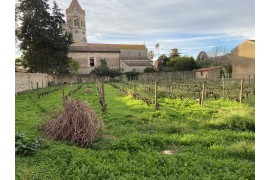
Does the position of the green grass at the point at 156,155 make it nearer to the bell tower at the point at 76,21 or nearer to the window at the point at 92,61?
the window at the point at 92,61

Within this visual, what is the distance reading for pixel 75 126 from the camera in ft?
15.7

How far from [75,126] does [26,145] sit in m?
1.07

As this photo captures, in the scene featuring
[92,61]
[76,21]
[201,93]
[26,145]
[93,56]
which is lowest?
[26,145]

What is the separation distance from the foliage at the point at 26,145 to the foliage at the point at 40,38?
917 inches

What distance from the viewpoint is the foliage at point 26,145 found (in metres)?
3.81

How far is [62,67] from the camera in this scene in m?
27.9

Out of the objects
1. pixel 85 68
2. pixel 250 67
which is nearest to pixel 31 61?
pixel 85 68

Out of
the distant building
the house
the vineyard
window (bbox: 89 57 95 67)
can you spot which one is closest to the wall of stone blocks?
the vineyard

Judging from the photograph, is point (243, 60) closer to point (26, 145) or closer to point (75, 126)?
point (75, 126)

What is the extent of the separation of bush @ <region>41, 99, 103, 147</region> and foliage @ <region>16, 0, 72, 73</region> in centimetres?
2255

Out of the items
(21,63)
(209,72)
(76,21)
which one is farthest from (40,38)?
(76,21)

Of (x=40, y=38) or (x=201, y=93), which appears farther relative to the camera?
(x=40, y=38)
